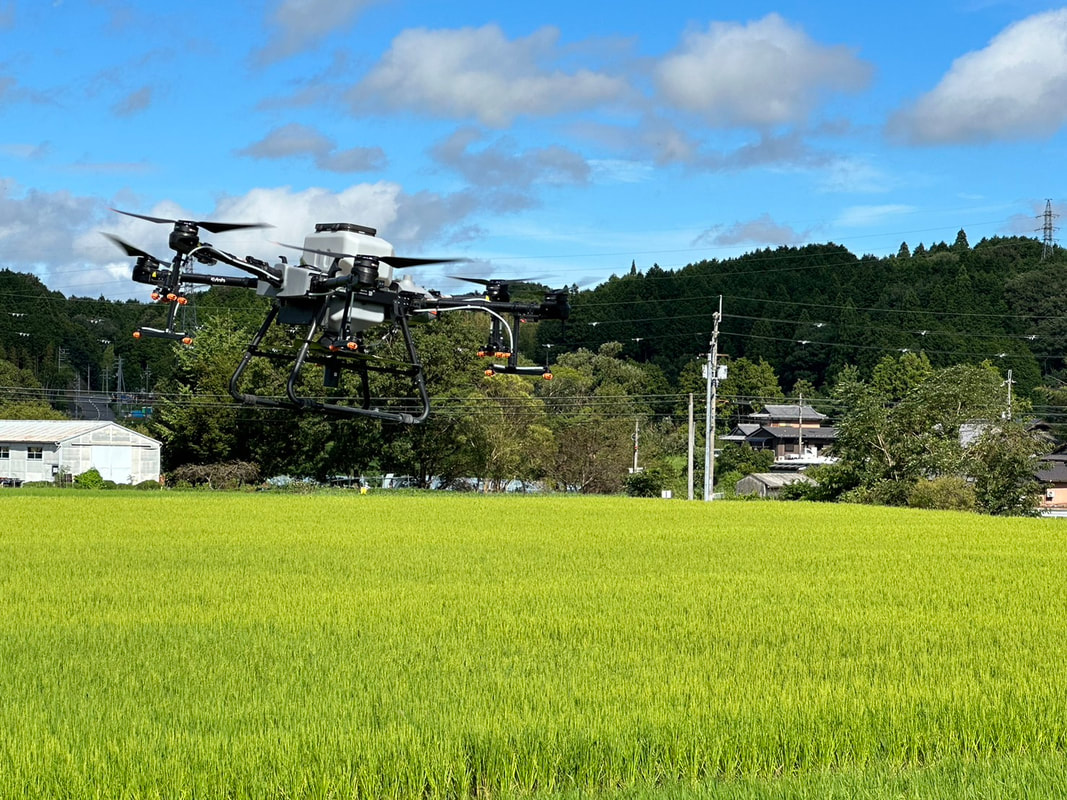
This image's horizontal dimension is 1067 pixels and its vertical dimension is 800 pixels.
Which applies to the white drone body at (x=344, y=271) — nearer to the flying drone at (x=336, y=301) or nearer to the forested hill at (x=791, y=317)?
the flying drone at (x=336, y=301)

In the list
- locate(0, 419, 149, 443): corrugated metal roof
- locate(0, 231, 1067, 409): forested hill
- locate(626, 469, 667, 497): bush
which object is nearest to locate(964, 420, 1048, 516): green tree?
locate(626, 469, 667, 497): bush

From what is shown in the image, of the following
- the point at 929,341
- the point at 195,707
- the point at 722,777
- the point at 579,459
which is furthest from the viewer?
the point at 929,341

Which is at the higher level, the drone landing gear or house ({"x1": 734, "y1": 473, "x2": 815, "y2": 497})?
the drone landing gear

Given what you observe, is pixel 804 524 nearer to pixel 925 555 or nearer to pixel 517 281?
pixel 925 555

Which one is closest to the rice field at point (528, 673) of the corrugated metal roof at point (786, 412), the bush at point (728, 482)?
the bush at point (728, 482)

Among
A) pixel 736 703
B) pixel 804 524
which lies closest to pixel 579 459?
pixel 804 524

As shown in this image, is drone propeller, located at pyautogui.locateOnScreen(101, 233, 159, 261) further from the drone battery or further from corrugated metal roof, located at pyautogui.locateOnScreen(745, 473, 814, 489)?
corrugated metal roof, located at pyautogui.locateOnScreen(745, 473, 814, 489)

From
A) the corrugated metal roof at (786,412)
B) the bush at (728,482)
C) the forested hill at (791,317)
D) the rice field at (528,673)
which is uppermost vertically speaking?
the forested hill at (791,317)

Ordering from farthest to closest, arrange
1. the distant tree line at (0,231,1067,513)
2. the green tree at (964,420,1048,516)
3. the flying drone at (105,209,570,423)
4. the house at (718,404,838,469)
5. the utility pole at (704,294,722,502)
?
the house at (718,404,838,469) → the distant tree line at (0,231,1067,513) → the green tree at (964,420,1048,516) → the utility pole at (704,294,722,502) → the flying drone at (105,209,570,423)
